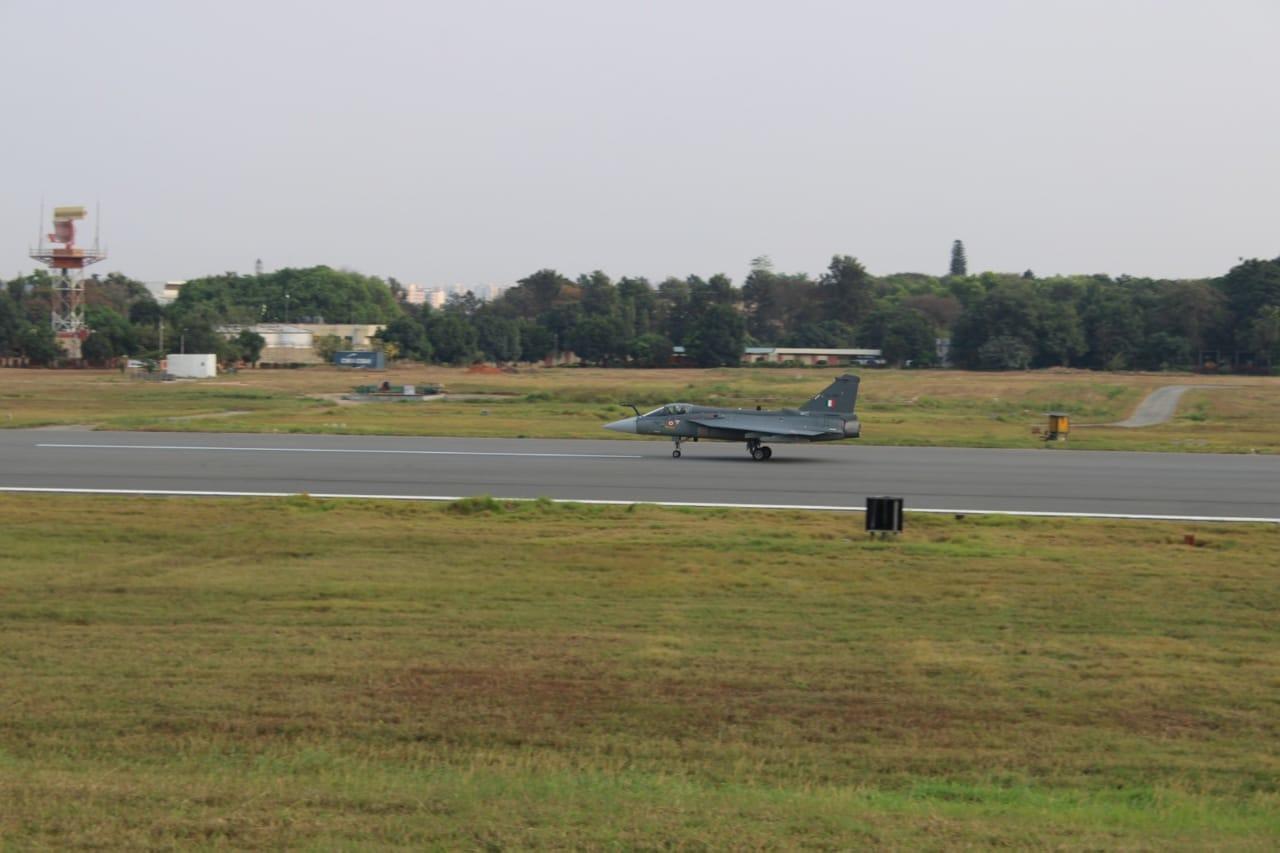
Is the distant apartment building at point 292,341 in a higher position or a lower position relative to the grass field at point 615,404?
higher

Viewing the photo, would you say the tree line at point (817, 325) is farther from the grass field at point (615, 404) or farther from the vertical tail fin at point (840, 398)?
the vertical tail fin at point (840, 398)

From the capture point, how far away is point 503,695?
35.2 feet

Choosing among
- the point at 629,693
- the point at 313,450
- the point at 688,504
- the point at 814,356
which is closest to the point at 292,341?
the point at 814,356

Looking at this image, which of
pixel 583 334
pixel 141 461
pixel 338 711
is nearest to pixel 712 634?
pixel 338 711

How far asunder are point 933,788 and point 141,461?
29.0 meters

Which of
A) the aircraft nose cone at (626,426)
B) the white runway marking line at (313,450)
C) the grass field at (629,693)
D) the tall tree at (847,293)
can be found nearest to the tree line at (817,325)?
the tall tree at (847,293)

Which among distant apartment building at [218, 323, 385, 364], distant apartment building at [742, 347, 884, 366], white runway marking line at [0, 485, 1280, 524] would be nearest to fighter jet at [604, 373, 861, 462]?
white runway marking line at [0, 485, 1280, 524]

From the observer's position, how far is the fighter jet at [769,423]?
34.9m

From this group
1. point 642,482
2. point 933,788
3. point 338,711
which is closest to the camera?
point 933,788

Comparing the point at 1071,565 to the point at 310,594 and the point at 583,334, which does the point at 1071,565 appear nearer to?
the point at 310,594

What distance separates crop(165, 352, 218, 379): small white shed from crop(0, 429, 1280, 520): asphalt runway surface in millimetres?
55045

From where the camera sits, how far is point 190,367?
310ft

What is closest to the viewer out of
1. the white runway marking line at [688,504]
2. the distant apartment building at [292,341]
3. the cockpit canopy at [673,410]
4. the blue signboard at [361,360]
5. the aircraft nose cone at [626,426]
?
the white runway marking line at [688,504]

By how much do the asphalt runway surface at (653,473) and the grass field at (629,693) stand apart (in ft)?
22.9
